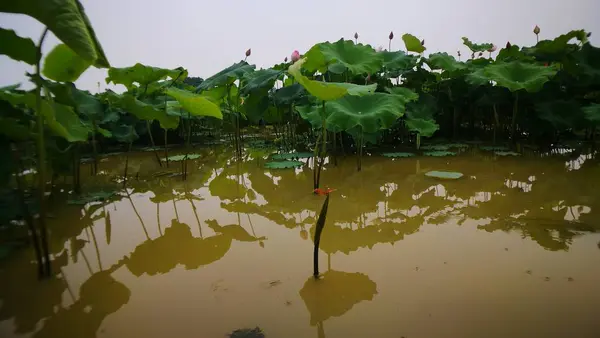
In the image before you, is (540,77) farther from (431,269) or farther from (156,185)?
(156,185)

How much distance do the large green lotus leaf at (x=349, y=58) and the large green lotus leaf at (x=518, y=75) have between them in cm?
112

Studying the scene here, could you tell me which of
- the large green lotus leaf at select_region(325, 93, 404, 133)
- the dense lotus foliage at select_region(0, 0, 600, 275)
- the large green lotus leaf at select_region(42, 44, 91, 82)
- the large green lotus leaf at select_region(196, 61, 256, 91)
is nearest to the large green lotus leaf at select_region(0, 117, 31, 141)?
the dense lotus foliage at select_region(0, 0, 600, 275)

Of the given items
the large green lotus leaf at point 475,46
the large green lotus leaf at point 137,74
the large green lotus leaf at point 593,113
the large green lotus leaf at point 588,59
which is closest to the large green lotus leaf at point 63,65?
the large green lotus leaf at point 137,74

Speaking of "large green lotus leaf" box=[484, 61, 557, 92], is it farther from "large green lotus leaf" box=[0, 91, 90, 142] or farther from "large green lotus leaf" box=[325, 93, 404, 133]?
"large green lotus leaf" box=[0, 91, 90, 142]

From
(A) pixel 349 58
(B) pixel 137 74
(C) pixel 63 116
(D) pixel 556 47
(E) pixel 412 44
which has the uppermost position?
(E) pixel 412 44

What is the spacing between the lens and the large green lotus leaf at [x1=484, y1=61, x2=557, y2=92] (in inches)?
125

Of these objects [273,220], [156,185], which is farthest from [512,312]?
[156,185]

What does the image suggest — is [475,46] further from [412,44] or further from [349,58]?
[349,58]

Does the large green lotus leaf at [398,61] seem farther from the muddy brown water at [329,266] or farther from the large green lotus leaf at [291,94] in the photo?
the muddy brown water at [329,266]

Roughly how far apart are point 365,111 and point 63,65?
1.85 metres

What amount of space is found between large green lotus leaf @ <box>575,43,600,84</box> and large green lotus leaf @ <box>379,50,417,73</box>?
1573mm

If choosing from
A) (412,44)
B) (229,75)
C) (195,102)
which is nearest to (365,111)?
(195,102)

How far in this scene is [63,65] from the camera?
1.57m

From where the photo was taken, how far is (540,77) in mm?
3162
